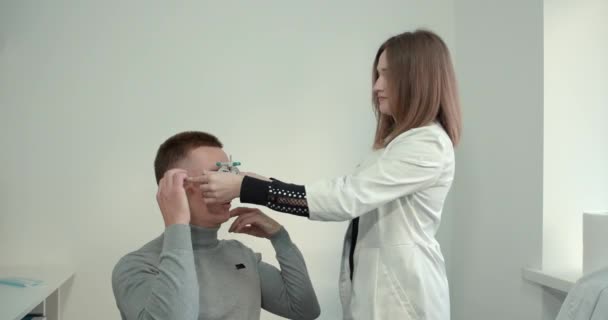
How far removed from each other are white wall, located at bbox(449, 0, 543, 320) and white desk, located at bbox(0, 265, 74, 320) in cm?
169

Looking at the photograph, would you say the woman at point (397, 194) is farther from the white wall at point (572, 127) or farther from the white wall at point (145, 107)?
the white wall at point (145, 107)

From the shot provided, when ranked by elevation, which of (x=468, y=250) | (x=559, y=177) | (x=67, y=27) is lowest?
(x=468, y=250)

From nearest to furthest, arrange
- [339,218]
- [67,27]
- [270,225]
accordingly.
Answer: [339,218] → [270,225] → [67,27]

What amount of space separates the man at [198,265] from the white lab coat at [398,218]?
0.67 feet

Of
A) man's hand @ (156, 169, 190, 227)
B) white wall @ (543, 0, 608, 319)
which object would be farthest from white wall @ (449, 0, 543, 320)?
man's hand @ (156, 169, 190, 227)

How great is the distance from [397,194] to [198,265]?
21.5 inches

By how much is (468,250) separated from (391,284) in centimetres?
113

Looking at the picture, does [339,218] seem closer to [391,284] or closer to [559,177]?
[391,284]

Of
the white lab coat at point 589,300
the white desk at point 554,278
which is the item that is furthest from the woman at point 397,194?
the white desk at point 554,278

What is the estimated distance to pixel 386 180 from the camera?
1.24 metres

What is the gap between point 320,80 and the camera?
7.57ft

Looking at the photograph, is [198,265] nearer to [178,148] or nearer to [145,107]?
[178,148]

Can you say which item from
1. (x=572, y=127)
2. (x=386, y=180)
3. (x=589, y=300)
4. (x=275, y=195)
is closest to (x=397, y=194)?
(x=386, y=180)

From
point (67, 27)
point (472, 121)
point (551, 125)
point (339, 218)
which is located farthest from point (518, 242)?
point (67, 27)
